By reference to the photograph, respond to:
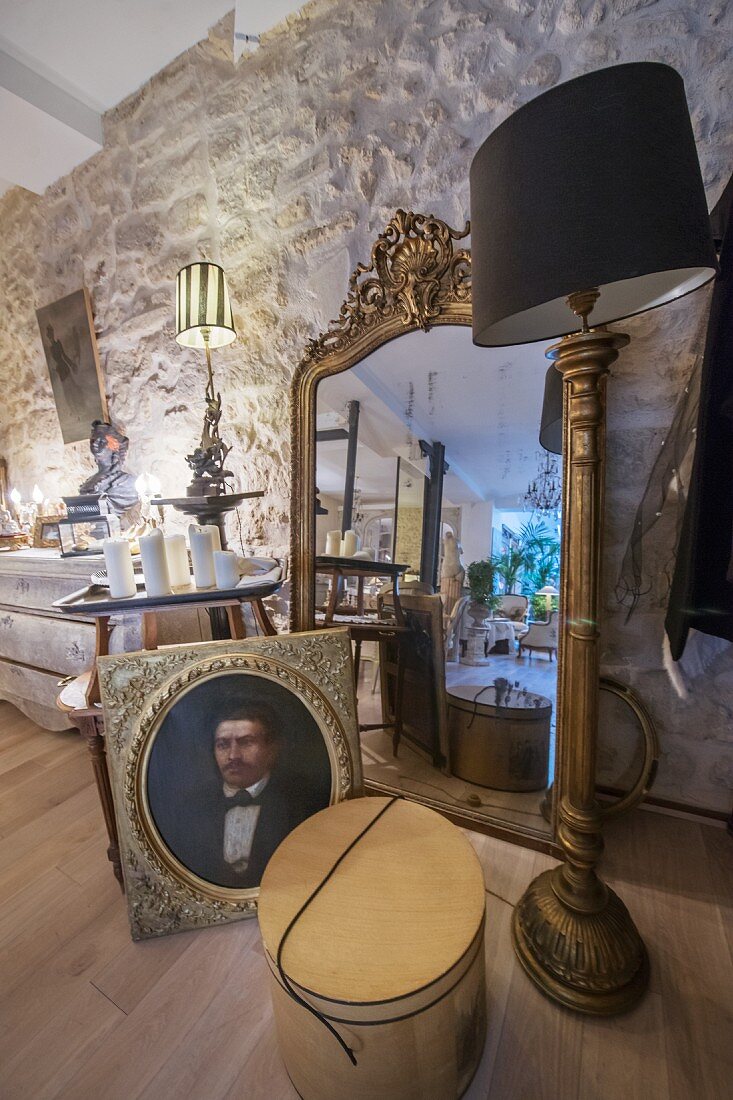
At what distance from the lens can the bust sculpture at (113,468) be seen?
213 cm

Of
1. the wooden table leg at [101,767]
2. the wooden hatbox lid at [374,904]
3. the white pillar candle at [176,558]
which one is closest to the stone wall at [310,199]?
the white pillar candle at [176,558]

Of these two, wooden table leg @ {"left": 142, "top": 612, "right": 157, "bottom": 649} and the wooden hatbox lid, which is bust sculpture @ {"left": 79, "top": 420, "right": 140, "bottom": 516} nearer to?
wooden table leg @ {"left": 142, "top": 612, "right": 157, "bottom": 649}

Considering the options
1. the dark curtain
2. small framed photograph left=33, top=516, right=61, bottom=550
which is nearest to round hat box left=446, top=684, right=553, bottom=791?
the dark curtain

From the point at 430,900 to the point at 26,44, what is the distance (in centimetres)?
341

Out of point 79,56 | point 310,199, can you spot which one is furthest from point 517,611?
point 79,56

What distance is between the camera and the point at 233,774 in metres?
1.07

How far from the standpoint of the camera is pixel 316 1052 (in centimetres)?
70

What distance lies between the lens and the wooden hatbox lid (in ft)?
2.22

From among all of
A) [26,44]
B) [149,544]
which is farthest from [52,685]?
[26,44]

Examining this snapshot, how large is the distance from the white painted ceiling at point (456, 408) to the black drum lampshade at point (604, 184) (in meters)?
0.53

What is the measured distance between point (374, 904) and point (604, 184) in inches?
50.0

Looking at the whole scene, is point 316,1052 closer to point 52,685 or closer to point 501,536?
point 501,536

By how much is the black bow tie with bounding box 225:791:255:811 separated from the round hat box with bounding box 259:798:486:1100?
199 millimetres

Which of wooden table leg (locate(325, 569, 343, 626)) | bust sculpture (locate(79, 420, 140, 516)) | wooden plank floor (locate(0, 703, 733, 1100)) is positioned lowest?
wooden plank floor (locate(0, 703, 733, 1100))
